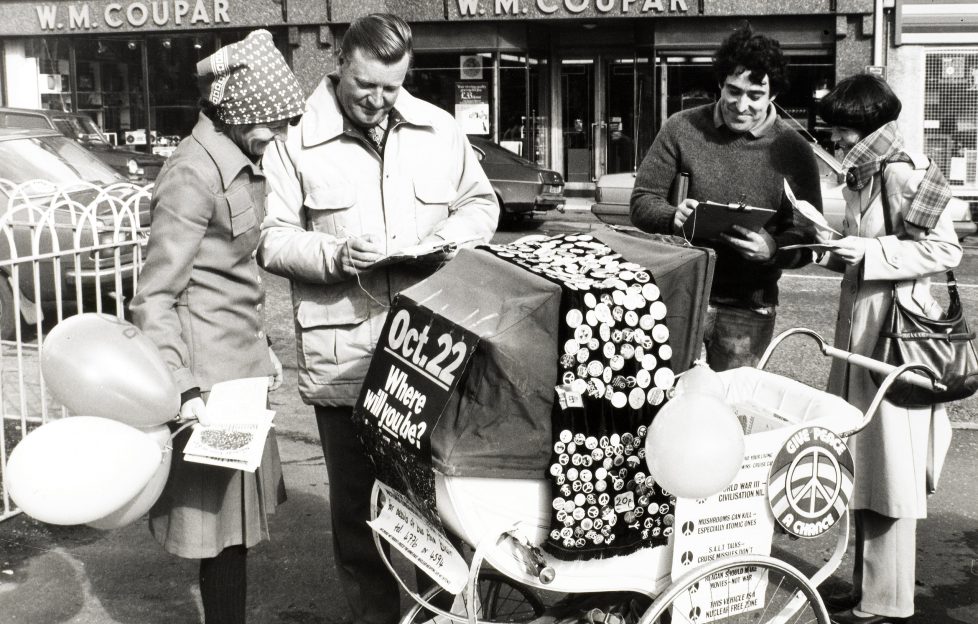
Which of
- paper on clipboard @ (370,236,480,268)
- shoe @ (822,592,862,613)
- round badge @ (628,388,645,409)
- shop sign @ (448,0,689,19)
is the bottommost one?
shoe @ (822,592,862,613)

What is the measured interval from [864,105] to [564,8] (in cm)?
1694

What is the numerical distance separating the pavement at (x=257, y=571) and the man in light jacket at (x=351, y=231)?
23.7 inches

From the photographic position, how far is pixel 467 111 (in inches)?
832

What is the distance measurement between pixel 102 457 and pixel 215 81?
3.76 ft

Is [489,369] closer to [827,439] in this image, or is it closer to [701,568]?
[701,568]

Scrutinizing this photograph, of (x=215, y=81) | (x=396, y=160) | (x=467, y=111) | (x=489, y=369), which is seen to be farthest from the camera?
(x=467, y=111)

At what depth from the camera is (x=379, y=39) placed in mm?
3529

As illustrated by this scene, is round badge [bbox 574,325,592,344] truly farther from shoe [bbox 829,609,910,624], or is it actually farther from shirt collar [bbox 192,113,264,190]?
shoe [bbox 829,609,910,624]

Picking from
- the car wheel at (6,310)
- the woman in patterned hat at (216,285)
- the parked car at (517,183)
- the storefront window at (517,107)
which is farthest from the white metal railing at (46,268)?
the storefront window at (517,107)

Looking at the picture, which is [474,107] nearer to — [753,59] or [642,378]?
[753,59]

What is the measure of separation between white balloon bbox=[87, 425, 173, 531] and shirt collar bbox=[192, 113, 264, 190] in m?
0.75

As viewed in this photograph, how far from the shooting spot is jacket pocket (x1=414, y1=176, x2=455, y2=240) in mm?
3807

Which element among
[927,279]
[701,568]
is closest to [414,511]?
[701,568]

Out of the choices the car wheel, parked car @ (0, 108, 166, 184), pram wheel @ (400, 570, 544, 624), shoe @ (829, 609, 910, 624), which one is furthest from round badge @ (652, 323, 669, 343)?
parked car @ (0, 108, 166, 184)
